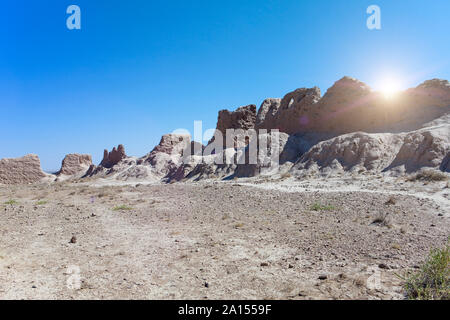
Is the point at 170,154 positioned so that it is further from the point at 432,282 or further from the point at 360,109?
the point at 432,282

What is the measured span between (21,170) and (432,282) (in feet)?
224

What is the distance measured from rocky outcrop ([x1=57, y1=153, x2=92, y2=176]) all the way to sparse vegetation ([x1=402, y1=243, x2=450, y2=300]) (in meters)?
81.6

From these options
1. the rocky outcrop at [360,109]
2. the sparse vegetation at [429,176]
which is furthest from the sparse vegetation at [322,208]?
the rocky outcrop at [360,109]

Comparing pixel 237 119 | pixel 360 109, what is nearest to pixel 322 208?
pixel 360 109

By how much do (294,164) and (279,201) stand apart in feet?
61.0

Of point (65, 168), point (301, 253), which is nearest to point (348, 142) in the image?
point (301, 253)

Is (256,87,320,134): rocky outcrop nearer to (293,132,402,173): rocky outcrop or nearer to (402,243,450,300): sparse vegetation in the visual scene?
(293,132,402,173): rocky outcrop

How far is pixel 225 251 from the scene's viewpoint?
306 inches

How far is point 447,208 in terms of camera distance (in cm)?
1173

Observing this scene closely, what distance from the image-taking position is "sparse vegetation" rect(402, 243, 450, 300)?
14.4 feet

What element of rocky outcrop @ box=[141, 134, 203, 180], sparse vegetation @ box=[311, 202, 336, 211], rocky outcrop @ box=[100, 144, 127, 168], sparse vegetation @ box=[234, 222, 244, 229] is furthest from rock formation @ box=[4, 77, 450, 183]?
rocky outcrop @ box=[100, 144, 127, 168]

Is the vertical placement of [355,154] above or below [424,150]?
below

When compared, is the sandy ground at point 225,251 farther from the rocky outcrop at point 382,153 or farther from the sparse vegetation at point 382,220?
the rocky outcrop at point 382,153

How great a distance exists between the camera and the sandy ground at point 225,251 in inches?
211
